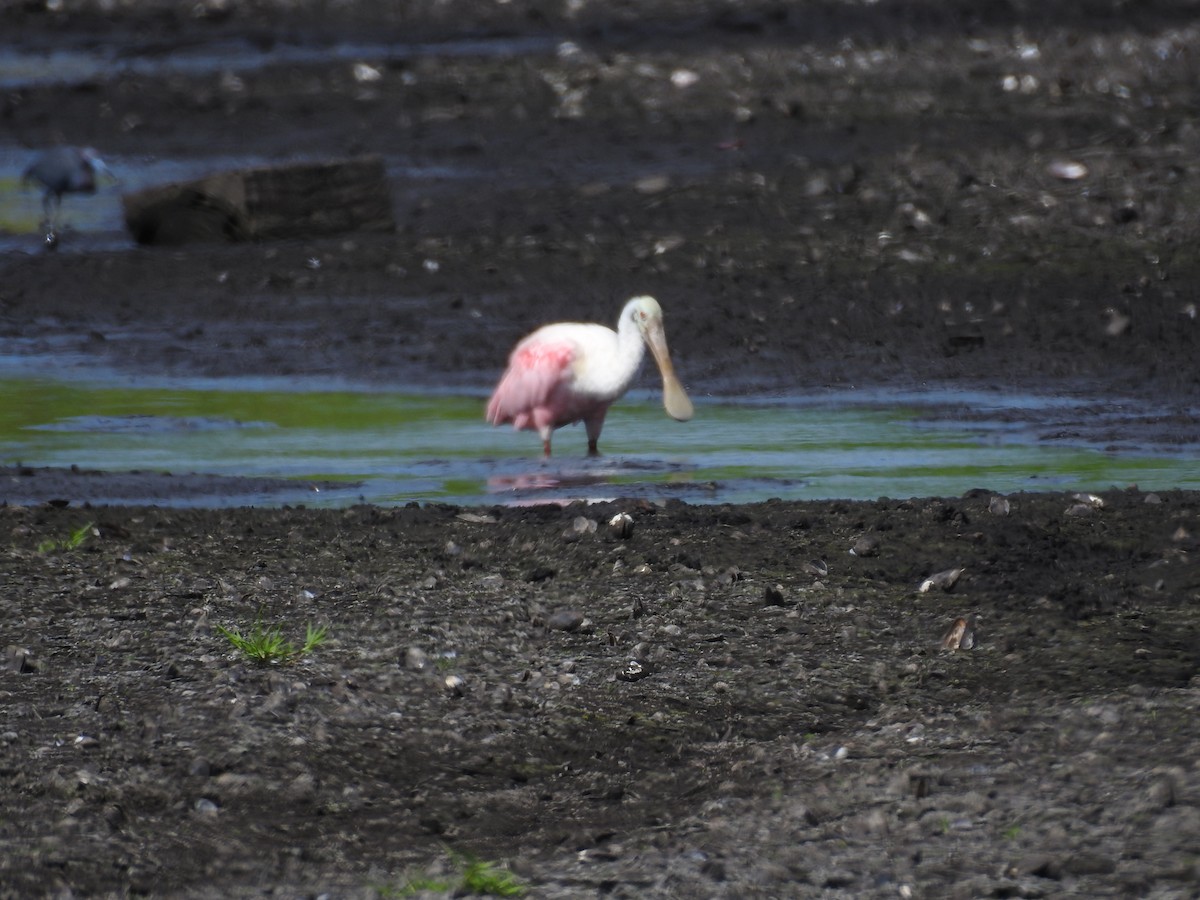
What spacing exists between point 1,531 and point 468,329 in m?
5.67

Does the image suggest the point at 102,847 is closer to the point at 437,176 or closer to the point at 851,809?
the point at 851,809

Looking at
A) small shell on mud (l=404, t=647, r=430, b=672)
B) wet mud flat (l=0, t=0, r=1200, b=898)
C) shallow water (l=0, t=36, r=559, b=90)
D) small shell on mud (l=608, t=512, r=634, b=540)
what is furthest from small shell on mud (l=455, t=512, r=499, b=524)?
shallow water (l=0, t=36, r=559, b=90)

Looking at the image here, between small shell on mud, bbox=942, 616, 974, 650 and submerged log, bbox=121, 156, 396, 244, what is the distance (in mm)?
9728

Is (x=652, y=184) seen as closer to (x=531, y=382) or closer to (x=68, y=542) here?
(x=531, y=382)

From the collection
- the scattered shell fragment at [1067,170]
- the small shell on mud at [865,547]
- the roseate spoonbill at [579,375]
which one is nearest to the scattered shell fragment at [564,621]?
the small shell on mud at [865,547]

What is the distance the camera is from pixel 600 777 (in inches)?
219

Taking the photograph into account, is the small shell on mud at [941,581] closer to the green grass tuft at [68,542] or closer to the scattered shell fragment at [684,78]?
the green grass tuft at [68,542]

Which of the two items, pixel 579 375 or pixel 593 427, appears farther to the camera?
pixel 593 427

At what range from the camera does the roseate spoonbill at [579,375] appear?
1068 cm

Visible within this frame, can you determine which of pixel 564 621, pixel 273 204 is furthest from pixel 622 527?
pixel 273 204

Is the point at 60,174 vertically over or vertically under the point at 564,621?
over

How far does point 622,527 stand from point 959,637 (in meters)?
1.49

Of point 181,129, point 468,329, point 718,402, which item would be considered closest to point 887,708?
point 718,402

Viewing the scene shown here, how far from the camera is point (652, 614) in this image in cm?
677
